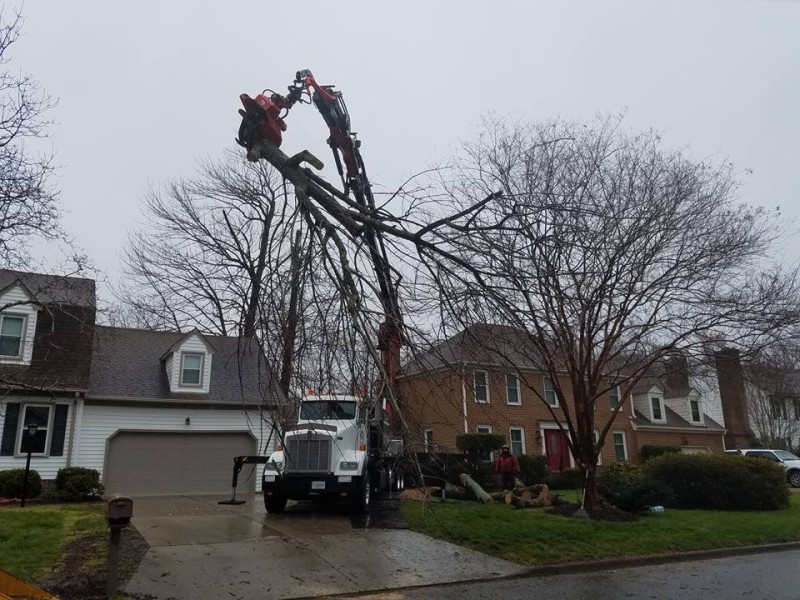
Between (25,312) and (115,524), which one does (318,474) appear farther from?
(25,312)

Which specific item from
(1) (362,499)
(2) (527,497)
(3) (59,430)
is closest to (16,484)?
(3) (59,430)

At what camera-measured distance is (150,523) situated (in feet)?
40.9

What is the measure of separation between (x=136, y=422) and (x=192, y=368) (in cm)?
253

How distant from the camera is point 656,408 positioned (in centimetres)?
3631

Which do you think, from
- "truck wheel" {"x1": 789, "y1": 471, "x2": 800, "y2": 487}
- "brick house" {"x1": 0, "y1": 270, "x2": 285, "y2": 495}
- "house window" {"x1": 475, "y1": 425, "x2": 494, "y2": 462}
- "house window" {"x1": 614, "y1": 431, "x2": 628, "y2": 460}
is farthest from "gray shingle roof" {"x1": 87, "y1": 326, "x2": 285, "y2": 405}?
"truck wheel" {"x1": 789, "y1": 471, "x2": 800, "y2": 487}

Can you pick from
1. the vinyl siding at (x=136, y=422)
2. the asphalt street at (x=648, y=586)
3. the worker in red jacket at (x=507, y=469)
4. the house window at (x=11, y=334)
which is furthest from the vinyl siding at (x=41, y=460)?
the asphalt street at (x=648, y=586)

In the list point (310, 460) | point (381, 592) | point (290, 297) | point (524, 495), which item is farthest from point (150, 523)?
point (524, 495)

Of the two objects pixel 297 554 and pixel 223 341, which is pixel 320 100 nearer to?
pixel 297 554

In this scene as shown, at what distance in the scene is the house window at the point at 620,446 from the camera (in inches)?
1294

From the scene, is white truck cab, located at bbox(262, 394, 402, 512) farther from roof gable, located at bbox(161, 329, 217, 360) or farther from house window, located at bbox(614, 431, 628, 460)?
house window, located at bbox(614, 431, 628, 460)

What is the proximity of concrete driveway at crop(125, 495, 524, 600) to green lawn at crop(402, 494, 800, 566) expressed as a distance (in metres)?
0.60

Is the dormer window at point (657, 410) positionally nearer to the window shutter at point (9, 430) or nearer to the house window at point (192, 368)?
the house window at point (192, 368)

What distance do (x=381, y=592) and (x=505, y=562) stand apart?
2542 mm

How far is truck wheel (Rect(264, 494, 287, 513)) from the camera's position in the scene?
13812 millimetres
